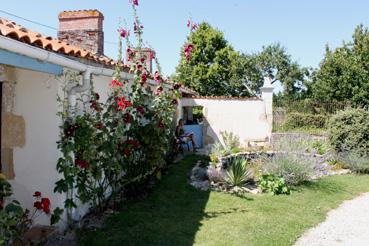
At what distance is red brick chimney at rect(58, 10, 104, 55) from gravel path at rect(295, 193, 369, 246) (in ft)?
22.5

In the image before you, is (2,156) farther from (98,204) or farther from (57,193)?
(98,204)

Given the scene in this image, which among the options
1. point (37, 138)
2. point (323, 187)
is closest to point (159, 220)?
point (37, 138)

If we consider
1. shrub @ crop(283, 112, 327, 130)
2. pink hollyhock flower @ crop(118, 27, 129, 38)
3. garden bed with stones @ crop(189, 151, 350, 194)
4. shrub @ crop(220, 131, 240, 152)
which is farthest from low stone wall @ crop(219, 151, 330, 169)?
shrub @ crop(283, 112, 327, 130)

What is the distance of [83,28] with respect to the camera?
32.0 feet

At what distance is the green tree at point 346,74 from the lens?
26.5m

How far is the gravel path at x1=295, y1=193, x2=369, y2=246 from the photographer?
562 centimetres

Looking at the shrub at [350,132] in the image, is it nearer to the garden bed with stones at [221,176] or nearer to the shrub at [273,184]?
the garden bed with stones at [221,176]

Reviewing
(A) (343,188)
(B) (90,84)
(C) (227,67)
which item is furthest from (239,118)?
(C) (227,67)

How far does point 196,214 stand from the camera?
680 centimetres

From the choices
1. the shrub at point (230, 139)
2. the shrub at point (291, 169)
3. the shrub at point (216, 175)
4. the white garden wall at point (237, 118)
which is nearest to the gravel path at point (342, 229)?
the shrub at point (291, 169)

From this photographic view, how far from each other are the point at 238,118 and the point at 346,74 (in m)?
13.3

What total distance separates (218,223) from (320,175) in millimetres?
5824

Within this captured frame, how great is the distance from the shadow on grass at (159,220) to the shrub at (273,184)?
4.79 ft

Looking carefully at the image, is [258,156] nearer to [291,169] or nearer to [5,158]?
[291,169]
